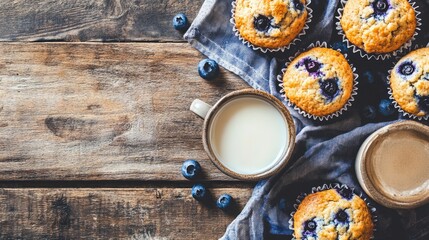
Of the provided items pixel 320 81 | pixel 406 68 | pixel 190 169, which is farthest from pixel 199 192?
pixel 406 68

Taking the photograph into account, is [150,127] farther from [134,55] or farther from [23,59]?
[23,59]

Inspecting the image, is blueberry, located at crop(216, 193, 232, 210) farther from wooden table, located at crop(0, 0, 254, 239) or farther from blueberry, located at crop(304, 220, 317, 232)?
blueberry, located at crop(304, 220, 317, 232)

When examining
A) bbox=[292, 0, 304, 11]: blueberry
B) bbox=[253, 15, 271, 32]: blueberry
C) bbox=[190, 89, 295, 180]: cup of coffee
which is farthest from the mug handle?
bbox=[292, 0, 304, 11]: blueberry

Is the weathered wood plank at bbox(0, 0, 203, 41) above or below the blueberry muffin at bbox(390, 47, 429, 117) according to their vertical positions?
below

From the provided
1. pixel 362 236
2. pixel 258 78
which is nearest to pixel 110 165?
pixel 258 78

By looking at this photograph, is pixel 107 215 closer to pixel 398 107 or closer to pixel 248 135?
pixel 248 135

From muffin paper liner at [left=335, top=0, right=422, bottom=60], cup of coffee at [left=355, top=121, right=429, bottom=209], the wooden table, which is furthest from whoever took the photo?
the wooden table
